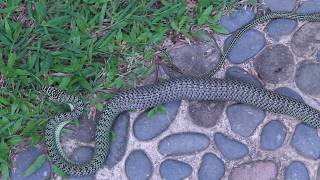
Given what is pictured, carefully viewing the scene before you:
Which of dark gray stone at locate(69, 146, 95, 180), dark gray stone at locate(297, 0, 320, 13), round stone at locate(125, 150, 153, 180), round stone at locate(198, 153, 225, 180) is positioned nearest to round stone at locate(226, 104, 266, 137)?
round stone at locate(198, 153, 225, 180)

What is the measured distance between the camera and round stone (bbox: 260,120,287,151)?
5.77 metres

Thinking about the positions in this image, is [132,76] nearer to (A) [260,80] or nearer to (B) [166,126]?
Answer: (B) [166,126]

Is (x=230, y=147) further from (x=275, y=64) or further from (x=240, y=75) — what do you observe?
(x=275, y=64)

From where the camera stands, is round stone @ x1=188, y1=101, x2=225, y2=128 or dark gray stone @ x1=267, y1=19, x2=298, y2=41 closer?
round stone @ x1=188, y1=101, x2=225, y2=128

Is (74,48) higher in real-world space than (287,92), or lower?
higher

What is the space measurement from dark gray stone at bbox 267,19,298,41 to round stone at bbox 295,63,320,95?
0.41 meters

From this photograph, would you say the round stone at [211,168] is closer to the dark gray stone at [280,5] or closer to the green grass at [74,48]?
the green grass at [74,48]

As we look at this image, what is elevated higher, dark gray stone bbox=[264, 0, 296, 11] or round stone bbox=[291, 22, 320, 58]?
dark gray stone bbox=[264, 0, 296, 11]

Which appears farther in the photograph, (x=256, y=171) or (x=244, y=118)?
(x=244, y=118)

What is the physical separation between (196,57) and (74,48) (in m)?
1.30

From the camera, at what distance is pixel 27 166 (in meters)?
5.65

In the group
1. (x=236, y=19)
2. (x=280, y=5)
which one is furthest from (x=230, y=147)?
(x=280, y=5)

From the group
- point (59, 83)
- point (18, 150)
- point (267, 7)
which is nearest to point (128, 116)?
point (59, 83)

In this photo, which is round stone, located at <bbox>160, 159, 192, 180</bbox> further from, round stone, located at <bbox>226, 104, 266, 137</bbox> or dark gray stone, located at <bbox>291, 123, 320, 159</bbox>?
dark gray stone, located at <bbox>291, 123, 320, 159</bbox>
